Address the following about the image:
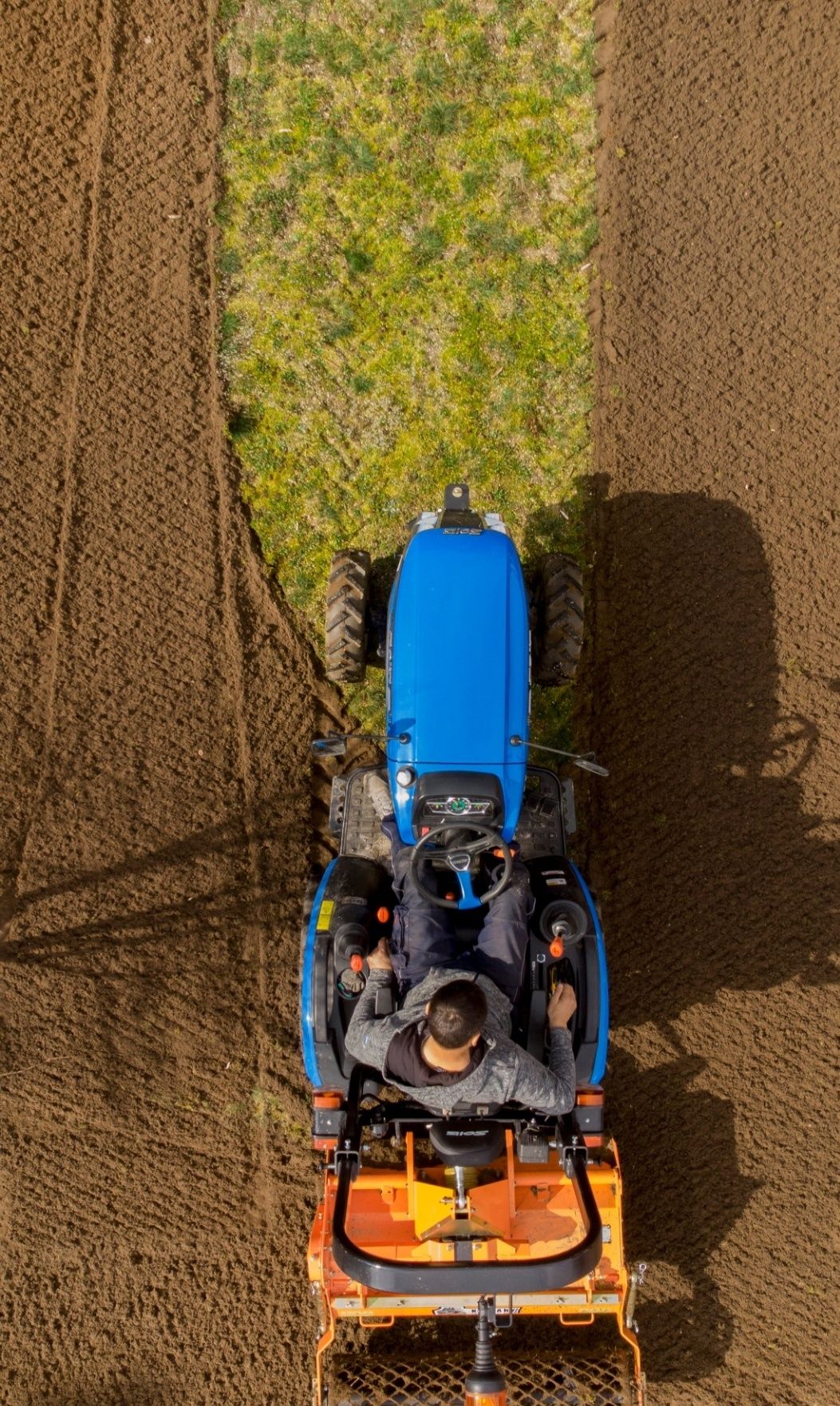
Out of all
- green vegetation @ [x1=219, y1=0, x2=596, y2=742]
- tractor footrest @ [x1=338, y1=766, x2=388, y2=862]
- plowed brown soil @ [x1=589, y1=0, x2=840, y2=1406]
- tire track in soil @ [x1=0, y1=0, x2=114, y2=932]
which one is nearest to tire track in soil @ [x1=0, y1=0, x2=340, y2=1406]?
tire track in soil @ [x1=0, y1=0, x2=114, y2=932]

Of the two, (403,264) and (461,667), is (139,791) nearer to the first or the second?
(461,667)

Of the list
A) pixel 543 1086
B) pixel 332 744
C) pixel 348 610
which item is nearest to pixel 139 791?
pixel 332 744

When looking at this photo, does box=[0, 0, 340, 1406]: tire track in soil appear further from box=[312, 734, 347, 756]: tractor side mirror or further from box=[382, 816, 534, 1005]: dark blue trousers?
box=[382, 816, 534, 1005]: dark blue trousers

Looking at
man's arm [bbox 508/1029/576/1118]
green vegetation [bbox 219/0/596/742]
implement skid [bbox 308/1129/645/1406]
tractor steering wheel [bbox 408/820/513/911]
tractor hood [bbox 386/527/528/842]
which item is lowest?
implement skid [bbox 308/1129/645/1406]

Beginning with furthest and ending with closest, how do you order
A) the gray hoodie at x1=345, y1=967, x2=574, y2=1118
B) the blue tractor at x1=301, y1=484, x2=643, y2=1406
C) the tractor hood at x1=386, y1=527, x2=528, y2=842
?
the tractor hood at x1=386, y1=527, x2=528, y2=842 < the blue tractor at x1=301, y1=484, x2=643, y2=1406 < the gray hoodie at x1=345, y1=967, x2=574, y2=1118

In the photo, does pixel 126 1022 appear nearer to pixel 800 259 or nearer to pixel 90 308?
pixel 90 308

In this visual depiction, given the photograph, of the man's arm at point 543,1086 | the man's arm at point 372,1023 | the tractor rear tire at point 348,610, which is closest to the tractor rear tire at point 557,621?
the tractor rear tire at point 348,610
